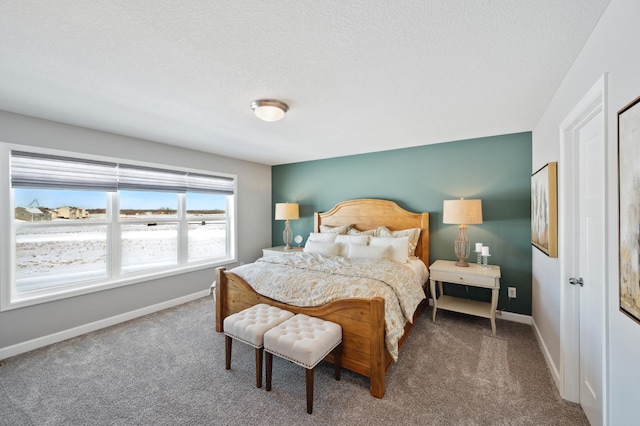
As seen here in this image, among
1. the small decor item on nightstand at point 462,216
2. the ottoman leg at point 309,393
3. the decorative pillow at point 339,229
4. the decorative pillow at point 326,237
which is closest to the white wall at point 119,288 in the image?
the decorative pillow at point 326,237

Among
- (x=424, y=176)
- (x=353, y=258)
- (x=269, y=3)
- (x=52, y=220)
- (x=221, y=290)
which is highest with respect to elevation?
(x=269, y=3)

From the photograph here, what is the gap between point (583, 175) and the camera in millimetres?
1722

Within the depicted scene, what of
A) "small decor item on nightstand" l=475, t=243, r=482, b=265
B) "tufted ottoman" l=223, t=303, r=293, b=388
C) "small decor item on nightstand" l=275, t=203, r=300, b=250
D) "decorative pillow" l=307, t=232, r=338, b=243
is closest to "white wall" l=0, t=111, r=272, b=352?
"small decor item on nightstand" l=275, t=203, r=300, b=250

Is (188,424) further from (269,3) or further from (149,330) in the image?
(269,3)

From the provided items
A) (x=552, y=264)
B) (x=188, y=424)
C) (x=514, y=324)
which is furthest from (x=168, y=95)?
(x=514, y=324)

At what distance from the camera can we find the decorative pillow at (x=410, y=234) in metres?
3.54

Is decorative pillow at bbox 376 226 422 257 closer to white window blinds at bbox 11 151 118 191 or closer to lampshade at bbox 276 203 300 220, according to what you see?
lampshade at bbox 276 203 300 220

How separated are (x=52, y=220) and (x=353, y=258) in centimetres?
355

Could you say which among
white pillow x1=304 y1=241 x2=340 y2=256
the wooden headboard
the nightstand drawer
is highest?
the wooden headboard

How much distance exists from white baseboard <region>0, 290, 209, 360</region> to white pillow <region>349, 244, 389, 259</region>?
270 cm

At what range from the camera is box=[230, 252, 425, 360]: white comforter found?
2.14m

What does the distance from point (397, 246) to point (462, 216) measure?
0.87 m

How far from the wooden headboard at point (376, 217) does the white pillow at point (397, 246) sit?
49 cm

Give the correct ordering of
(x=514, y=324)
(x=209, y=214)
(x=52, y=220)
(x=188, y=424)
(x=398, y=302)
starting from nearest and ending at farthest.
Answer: (x=188, y=424) < (x=398, y=302) < (x=52, y=220) < (x=514, y=324) < (x=209, y=214)
